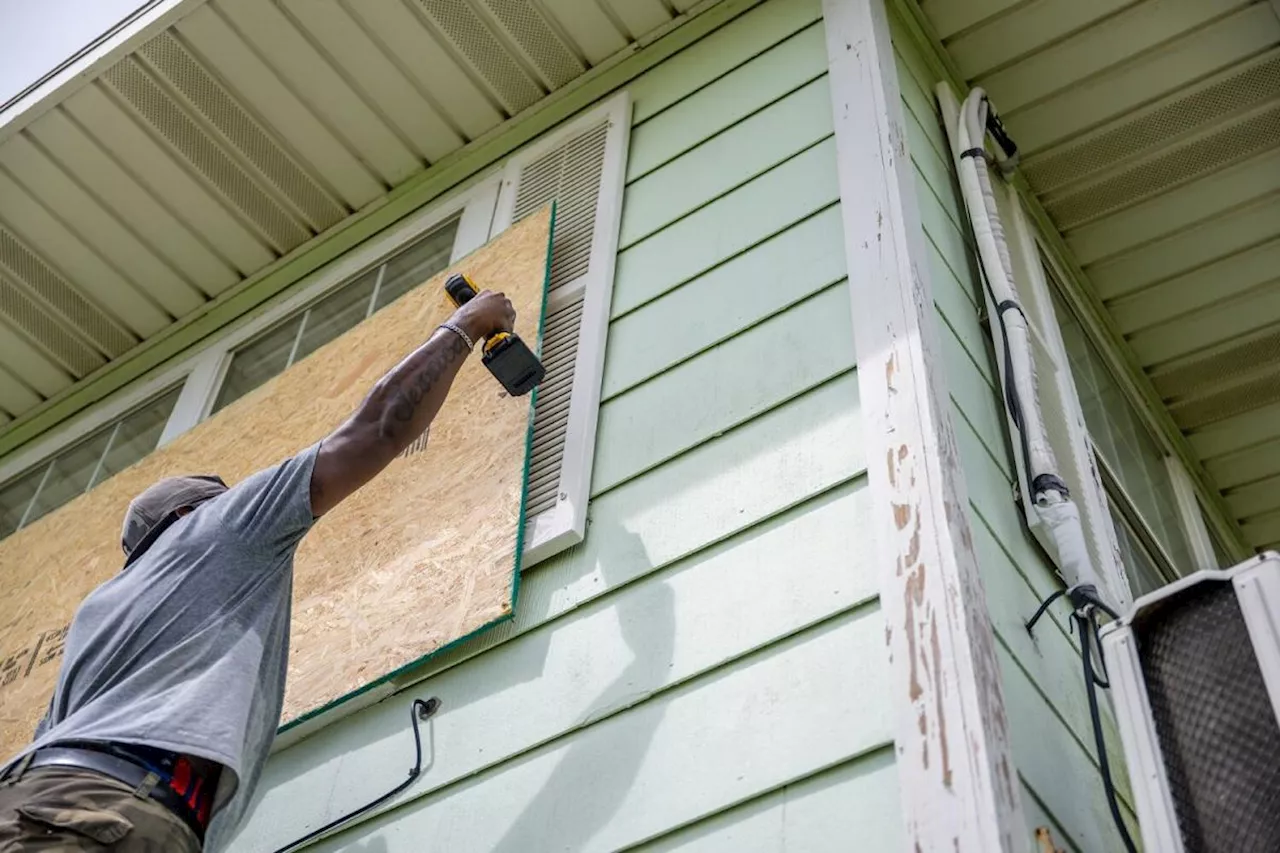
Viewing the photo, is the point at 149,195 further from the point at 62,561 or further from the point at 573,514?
the point at 573,514

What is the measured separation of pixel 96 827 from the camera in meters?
1.68

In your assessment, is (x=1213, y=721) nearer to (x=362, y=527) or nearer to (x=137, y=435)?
(x=362, y=527)

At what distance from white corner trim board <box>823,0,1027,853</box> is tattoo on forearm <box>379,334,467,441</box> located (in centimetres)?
71

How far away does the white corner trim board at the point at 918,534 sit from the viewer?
1.71m

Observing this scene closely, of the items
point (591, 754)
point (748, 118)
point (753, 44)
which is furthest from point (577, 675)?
point (753, 44)

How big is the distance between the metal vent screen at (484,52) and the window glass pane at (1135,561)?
2.05 meters

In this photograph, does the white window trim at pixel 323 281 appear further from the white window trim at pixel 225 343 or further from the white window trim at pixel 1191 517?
the white window trim at pixel 1191 517

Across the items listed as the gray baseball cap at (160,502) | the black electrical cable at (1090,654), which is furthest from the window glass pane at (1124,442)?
the gray baseball cap at (160,502)

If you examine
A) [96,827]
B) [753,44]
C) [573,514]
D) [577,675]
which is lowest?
[96,827]

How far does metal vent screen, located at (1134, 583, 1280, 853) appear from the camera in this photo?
5.24ft

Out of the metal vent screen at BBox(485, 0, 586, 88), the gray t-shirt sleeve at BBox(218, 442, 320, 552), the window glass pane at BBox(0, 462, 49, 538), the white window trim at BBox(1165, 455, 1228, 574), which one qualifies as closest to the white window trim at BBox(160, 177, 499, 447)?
the metal vent screen at BBox(485, 0, 586, 88)

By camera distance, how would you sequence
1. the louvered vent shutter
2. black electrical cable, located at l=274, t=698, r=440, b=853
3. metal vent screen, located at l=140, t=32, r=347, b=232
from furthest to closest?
metal vent screen, located at l=140, t=32, r=347, b=232 → the louvered vent shutter → black electrical cable, located at l=274, t=698, r=440, b=853

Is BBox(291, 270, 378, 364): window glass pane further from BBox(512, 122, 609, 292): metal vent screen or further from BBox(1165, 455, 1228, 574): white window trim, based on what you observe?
BBox(1165, 455, 1228, 574): white window trim

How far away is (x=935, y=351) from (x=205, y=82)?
2.62 metres
